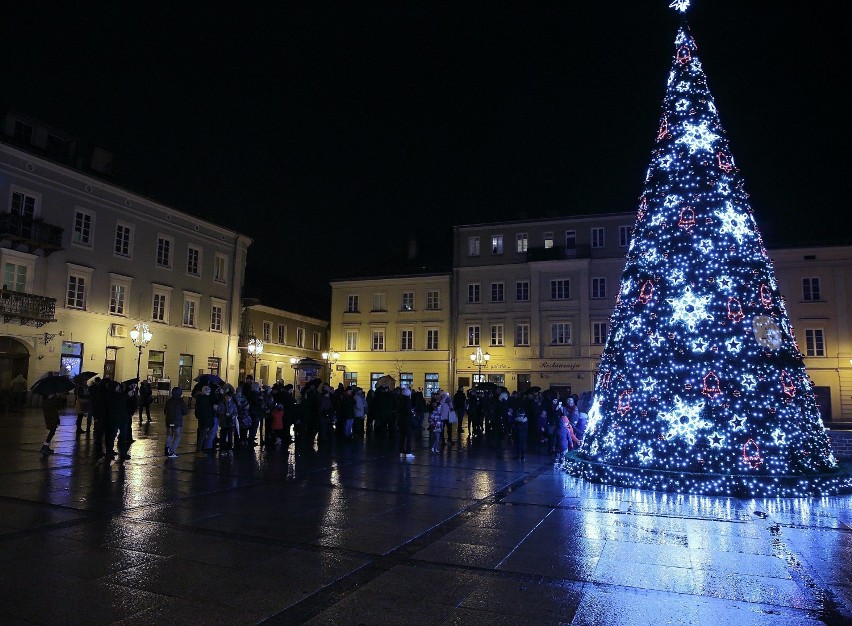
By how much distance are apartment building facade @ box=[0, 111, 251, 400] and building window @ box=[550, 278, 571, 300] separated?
73.2 feet

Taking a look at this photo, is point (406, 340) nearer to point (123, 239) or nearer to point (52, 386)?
point (123, 239)

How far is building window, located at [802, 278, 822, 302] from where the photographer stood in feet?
131

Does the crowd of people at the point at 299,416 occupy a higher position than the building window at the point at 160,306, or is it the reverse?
the building window at the point at 160,306

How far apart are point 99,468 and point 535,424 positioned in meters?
12.8

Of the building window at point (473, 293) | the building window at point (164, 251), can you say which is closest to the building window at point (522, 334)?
the building window at point (473, 293)

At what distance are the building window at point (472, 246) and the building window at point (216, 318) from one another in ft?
62.2

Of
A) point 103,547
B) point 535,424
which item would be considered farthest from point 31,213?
point 103,547

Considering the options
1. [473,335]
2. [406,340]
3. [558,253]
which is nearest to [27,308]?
[406,340]

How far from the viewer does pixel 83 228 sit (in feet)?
107

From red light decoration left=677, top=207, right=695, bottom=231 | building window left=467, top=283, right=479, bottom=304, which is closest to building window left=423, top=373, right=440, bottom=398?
building window left=467, top=283, right=479, bottom=304

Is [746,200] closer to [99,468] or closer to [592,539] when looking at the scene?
[592,539]

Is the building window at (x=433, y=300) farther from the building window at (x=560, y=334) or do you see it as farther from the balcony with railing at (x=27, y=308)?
the balcony with railing at (x=27, y=308)

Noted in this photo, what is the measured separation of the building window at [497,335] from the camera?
152ft

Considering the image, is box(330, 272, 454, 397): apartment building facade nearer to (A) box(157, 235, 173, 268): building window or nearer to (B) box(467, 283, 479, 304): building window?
(B) box(467, 283, 479, 304): building window
